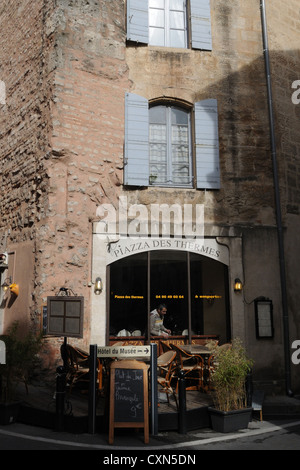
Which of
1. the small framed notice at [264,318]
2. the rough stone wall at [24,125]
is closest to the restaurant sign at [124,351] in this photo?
the rough stone wall at [24,125]

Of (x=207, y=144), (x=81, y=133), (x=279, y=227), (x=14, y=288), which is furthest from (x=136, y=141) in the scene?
(x=14, y=288)

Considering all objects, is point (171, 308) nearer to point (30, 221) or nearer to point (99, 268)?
point (99, 268)

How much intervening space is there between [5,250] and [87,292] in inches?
100

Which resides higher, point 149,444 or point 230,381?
point 230,381

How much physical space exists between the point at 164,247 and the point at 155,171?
1.68 meters

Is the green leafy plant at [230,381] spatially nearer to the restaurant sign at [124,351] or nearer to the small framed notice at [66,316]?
the restaurant sign at [124,351]

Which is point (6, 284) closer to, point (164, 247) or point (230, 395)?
point (164, 247)

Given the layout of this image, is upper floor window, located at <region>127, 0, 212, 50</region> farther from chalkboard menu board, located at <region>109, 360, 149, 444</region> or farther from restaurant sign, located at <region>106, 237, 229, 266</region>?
chalkboard menu board, located at <region>109, 360, 149, 444</region>

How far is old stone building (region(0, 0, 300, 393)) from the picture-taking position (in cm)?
911

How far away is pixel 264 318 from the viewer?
9.48 meters

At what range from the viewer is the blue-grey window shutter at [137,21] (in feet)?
33.1

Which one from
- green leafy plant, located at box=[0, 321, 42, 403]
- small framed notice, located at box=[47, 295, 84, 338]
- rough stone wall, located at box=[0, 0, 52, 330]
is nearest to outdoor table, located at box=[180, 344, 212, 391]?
small framed notice, located at box=[47, 295, 84, 338]

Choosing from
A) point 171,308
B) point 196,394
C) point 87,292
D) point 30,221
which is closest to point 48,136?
point 30,221

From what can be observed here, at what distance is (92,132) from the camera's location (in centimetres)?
945
